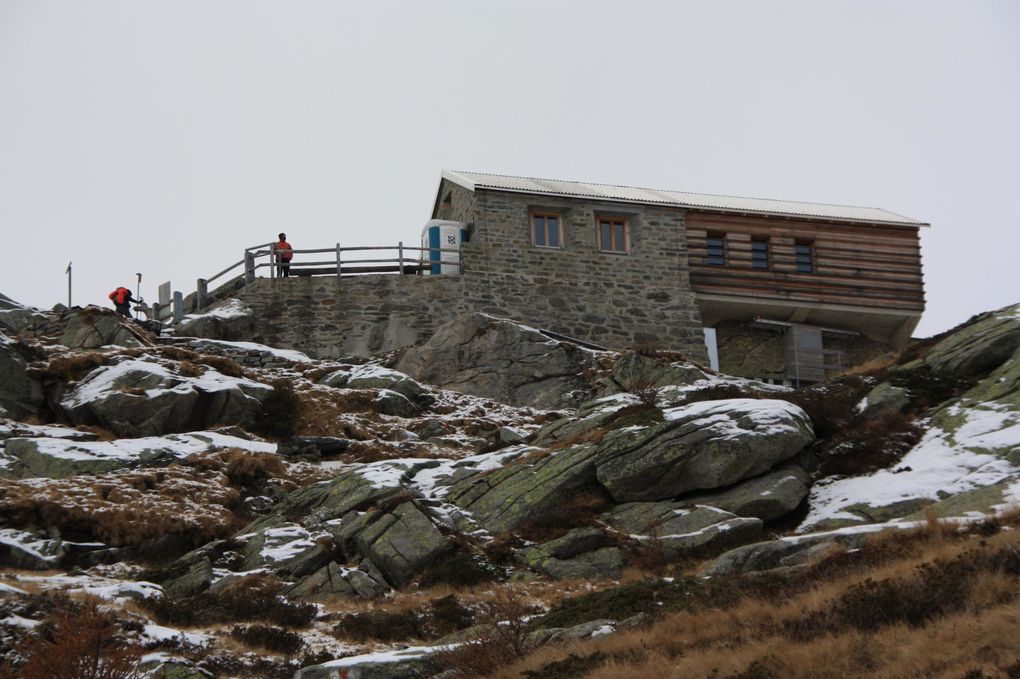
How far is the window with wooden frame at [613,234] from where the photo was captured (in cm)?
3994

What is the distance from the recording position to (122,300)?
3628 cm

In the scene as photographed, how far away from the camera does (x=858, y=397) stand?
24.5 metres

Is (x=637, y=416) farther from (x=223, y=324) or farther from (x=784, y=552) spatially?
(x=223, y=324)

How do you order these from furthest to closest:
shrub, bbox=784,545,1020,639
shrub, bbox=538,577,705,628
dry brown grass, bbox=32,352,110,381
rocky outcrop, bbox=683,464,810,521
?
dry brown grass, bbox=32,352,110,381
rocky outcrop, bbox=683,464,810,521
shrub, bbox=538,577,705,628
shrub, bbox=784,545,1020,639

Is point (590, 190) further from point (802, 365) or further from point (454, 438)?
point (454, 438)

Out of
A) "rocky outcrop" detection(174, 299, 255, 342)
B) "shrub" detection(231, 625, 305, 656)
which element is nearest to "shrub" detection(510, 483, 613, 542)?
"shrub" detection(231, 625, 305, 656)

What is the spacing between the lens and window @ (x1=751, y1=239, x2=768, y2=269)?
4066cm

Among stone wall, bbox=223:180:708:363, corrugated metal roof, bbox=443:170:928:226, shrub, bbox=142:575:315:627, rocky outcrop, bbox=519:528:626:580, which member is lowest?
shrub, bbox=142:575:315:627

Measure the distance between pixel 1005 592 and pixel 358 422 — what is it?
62.1 feet

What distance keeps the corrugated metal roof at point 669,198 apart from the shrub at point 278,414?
12.1m

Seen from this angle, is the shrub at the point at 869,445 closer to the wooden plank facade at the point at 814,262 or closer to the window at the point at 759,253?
the wooden plank facade at the point at 814,262

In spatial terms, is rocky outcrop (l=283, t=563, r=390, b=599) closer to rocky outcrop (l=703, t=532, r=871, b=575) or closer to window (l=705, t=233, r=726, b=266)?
rocky outcrop (l=703, t=532, r=871, b=575)

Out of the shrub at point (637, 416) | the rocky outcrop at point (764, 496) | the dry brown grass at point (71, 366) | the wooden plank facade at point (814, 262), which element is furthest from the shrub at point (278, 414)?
the wooden plank facade at point (814, 262)

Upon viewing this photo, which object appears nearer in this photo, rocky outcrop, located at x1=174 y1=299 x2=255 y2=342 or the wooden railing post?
rocky outcrop, located at x1=174 y1=299 x2=255 y2=342
